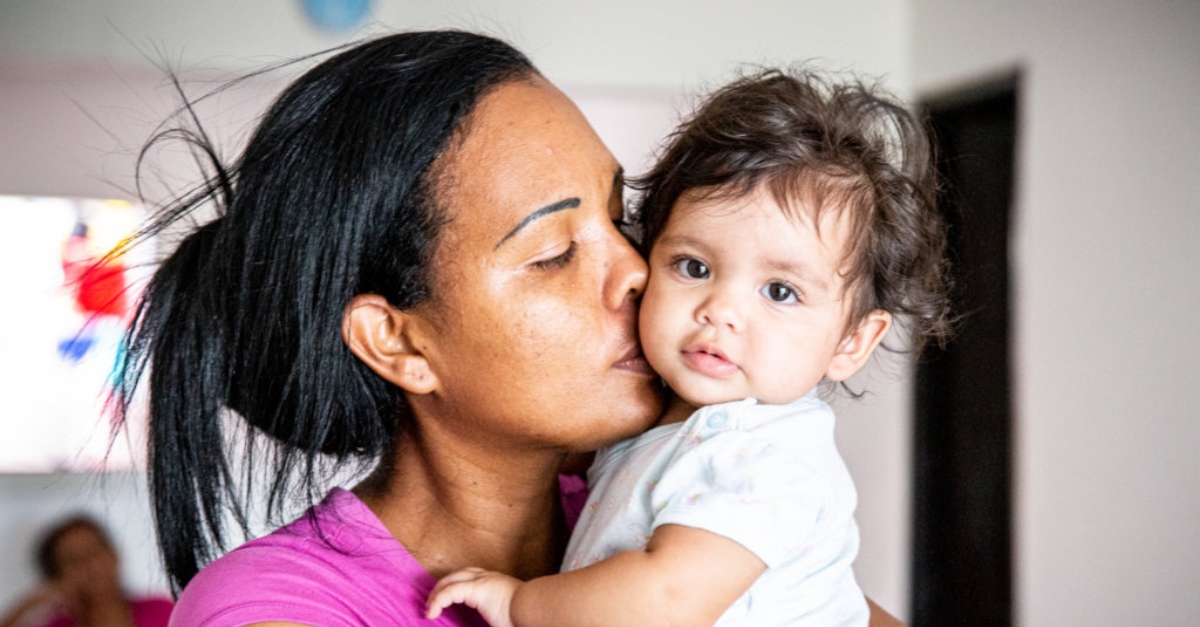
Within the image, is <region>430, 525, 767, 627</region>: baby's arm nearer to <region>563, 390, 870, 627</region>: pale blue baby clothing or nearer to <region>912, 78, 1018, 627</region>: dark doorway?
<region>563, 390, 870, 627</region>: pale blue baby clothing

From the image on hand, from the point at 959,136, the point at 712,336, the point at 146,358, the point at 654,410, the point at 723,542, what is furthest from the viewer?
the point at 959,136

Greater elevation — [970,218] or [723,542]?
[723,542]

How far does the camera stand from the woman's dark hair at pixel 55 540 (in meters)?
3.55

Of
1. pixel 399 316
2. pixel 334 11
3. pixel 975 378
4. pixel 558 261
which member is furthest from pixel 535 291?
pixel 334 11

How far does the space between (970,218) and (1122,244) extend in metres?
0.62

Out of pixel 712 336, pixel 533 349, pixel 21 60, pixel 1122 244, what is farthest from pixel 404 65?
pixel 21 60

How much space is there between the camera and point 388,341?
123cm

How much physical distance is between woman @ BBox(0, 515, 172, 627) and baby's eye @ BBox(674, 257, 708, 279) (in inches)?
114

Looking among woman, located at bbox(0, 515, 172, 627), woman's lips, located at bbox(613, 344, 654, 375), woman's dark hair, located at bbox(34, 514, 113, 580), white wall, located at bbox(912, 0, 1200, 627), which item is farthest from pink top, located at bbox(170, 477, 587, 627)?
woman's dark hair, located at bbox(34, 514, 113, 580)

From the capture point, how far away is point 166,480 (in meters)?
1.28

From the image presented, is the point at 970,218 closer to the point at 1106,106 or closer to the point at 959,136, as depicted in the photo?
the point at 959,136

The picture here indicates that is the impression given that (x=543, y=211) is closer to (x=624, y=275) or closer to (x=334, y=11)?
(x=624, y=275)

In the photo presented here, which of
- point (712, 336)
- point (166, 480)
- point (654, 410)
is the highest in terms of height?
point (712, 336)

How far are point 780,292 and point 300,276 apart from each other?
54cm
